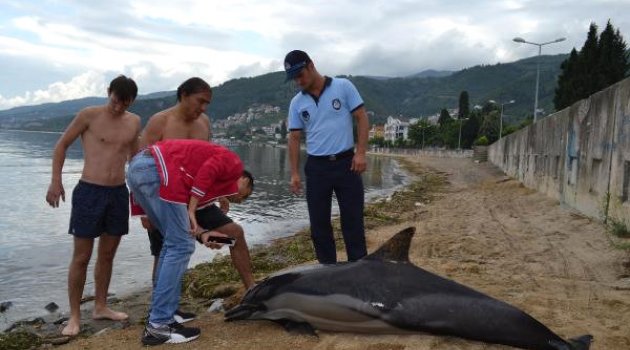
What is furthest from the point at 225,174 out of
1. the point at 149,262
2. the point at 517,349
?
the point at 149,262

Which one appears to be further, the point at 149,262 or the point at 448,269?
the point at 149,262

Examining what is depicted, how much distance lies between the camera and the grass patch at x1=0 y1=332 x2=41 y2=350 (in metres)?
→ 5.53

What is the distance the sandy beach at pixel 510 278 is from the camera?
457 cm

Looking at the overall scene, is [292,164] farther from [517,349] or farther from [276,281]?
[517,349]

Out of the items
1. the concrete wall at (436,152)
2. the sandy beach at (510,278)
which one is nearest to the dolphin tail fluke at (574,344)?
the sandy beach at (510,278)

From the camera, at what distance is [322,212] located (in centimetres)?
593

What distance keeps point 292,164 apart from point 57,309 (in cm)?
392

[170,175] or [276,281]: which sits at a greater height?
[170,175]

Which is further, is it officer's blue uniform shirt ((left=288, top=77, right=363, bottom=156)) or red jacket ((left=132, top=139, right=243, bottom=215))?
officer's blue uniform shirt ((left=288, top=77, right=363, bottom=156))

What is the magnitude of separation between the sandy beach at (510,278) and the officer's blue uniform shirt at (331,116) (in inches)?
74.8

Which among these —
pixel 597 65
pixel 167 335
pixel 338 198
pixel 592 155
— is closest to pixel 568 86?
pixel 597 65

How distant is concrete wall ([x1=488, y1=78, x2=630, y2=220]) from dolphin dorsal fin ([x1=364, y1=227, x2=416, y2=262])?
5.64 m

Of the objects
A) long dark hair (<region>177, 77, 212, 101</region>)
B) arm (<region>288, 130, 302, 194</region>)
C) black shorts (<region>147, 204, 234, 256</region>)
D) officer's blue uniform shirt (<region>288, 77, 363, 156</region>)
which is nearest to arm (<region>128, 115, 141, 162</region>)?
long dark hair (<region>177, 77, 212, 101</region>)

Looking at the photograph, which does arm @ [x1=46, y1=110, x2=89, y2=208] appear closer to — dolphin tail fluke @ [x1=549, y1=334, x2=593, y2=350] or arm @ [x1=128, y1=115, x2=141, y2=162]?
arm @ [x1=128, y1=115, x2=141, y2=162]
